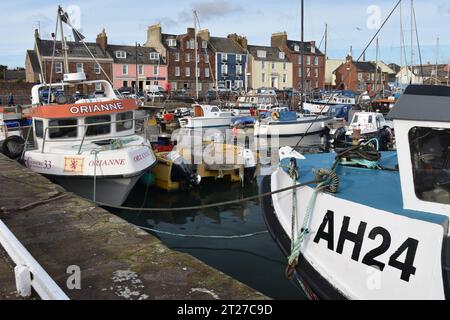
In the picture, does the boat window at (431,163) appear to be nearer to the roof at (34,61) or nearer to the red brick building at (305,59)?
the roof at (34,61)

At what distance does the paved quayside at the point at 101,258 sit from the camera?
4.25m

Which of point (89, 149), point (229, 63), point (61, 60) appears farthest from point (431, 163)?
point (229, 63)

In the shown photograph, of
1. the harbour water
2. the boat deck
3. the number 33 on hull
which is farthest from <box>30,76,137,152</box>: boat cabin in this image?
the number 33 on hull

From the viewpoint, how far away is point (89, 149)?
456 inches

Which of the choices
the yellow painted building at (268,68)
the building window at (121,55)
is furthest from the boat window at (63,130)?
the yellow painted building at (268,68)

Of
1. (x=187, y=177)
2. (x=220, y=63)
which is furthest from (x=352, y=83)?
Answer: (x=187, y=177)

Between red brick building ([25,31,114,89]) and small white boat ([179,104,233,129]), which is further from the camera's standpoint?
red brick building ([25,31,114,89])

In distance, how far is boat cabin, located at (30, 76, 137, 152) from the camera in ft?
39.2

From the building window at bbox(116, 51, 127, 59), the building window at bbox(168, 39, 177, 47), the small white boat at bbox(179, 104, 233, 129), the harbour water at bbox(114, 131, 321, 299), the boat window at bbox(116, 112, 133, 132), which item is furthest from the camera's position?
the building window at bbox(168, 39, 177, 47)

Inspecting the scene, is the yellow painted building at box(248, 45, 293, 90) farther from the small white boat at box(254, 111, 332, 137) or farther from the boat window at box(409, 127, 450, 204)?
the boat window at box(409, 127, 450, 204)

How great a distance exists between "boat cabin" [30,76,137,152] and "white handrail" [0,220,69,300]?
7243 mm

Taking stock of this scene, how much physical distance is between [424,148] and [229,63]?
223 ft

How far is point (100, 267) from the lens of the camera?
16.0 ft

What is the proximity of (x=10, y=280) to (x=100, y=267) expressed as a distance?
2.96 ft
